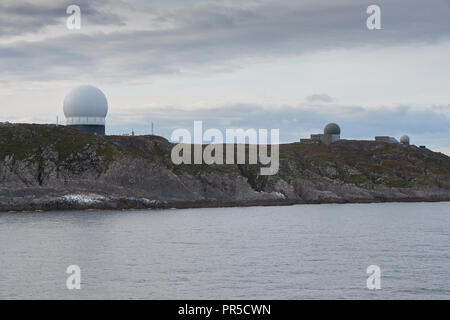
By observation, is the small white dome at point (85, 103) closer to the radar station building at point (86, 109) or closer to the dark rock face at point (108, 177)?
the radar station building at point (86, 109)

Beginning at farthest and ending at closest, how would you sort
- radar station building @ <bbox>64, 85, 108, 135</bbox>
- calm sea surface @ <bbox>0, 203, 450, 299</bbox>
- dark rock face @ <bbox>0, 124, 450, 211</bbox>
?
radar station building @ <bbox>64, 85, 108, 135</bbox>
dark rock face @ <bbox>0, 124, 450, 211</bbox>
calm sea surface @ <bbox>0, 203, 450, 299</bbox>

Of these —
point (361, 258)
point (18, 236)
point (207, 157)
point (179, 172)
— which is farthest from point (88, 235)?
point (207, 157)

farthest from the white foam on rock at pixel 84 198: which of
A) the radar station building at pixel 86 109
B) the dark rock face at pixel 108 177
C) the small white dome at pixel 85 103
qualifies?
the small white dome at pixel 85 103

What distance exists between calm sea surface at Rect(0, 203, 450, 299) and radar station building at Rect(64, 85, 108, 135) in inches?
2701

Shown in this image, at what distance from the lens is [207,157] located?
184m

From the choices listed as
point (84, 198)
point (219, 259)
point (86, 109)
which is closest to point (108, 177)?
point (84, 198)

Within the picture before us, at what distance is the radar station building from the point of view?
6683 inches

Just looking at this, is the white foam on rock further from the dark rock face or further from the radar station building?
the radar station building

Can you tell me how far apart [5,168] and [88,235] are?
73.8 metres

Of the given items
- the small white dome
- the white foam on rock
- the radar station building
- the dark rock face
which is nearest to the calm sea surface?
the white foam on rock

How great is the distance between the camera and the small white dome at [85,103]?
556 feet

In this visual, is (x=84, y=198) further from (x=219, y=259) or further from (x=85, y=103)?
(x=219, y=259)

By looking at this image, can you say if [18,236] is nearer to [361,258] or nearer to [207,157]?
[361,258]

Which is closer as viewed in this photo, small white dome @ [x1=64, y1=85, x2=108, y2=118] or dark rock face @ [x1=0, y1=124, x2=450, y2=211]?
dark rock face @ [x1=0, y1=124, x2=450, y2=211]
